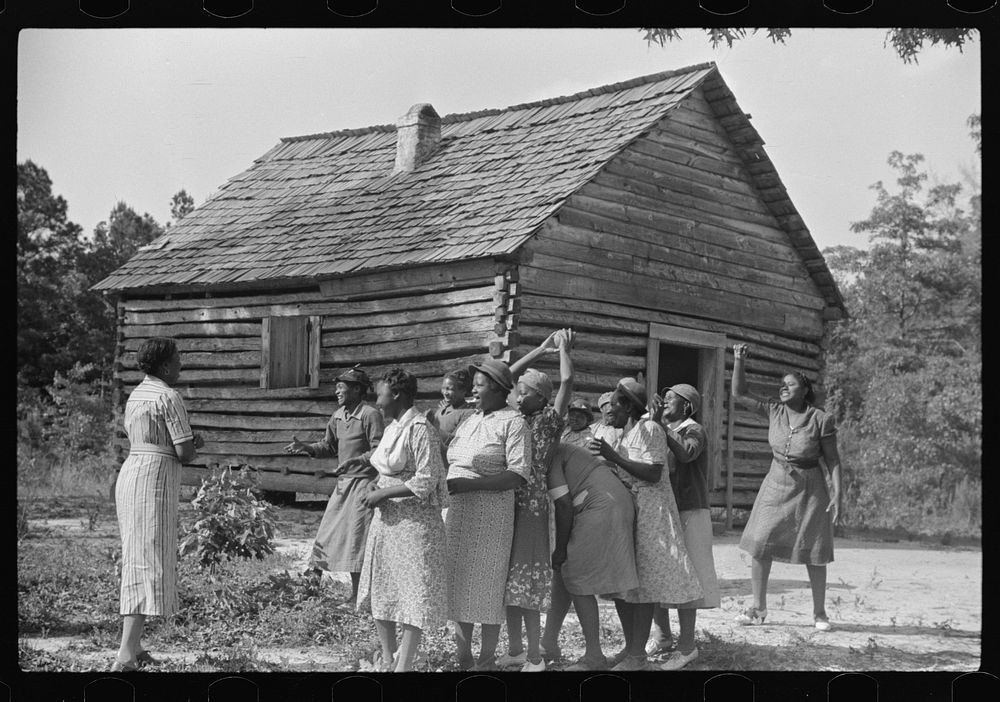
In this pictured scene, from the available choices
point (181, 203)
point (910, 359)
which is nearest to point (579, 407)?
point (910, 359)

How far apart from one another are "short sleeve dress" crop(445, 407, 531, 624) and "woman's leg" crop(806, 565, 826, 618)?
2.51m

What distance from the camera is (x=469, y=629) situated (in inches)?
253

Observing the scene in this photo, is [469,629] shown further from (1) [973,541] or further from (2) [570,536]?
(1) [973,541]

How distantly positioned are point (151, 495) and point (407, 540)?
1403 mm

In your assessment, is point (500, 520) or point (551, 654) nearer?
point (500, 520)

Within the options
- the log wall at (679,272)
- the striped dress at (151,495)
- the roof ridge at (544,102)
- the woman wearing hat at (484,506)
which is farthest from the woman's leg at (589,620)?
the roof ridge at (544,102)

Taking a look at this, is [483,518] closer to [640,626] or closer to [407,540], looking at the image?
[407,540]

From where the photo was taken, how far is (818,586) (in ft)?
25.5

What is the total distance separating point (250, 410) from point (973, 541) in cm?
921

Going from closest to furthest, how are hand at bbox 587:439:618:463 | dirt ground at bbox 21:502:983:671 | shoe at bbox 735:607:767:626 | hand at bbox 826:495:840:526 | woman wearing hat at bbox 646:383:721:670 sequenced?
hand at bbox 587:439:618:463 < dirt ground at bbox 21:502:983:671 < woman wearing hat at bbox 646:383:721:670 < hand at bbox 826:495:840:526 < shoe at bbox 735:607:767:626

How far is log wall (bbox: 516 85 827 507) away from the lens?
12.2m

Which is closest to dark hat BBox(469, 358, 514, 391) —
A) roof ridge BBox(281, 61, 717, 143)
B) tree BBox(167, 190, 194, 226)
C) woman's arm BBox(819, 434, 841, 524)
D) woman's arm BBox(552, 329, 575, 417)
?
woman's arm BBox(552, 329, 575, 417)

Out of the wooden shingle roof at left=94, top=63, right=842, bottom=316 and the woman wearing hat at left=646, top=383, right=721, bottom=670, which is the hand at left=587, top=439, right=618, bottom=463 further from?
the wooden shingle roof at left=94, top=63, right=842, bottom=316
